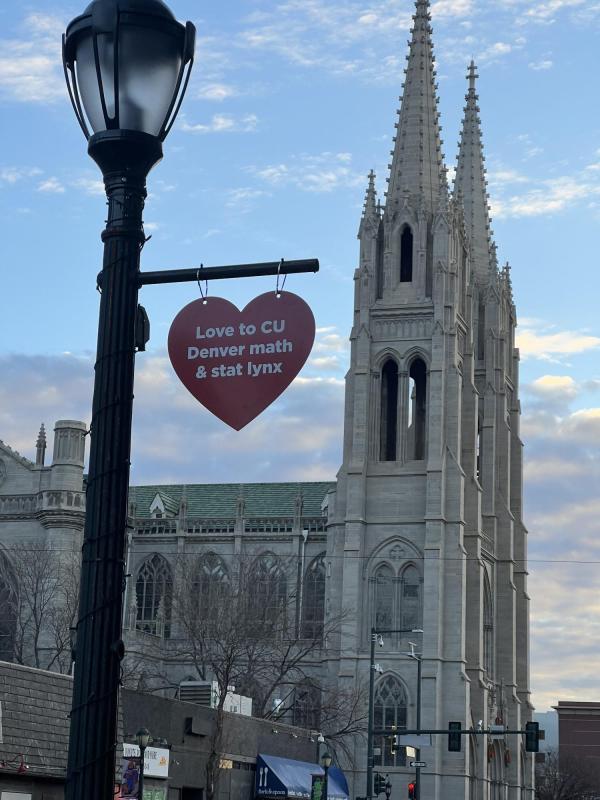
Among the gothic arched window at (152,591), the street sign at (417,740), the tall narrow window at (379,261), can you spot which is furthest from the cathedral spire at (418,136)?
the street sign at (417,740)

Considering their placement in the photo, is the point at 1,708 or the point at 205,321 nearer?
the point at 205,321

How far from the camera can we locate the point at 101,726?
7664mm

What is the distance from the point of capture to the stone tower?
81.8 metres

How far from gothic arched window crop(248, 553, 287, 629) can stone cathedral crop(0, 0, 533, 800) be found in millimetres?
346

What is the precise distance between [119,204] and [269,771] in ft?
142

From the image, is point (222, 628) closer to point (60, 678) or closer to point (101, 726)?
point (60, 678)

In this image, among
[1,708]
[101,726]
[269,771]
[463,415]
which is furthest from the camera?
[463,415]

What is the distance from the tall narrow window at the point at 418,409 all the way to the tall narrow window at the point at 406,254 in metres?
5.57

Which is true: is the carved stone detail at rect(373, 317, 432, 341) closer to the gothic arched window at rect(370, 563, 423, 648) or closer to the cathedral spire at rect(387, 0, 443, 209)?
the cathedral spire at rect(387, 0, 443, 209)

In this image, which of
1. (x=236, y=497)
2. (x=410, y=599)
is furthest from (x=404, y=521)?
(x=236, y=497)

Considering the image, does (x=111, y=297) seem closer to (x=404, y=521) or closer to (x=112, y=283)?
(x=112, y=283)

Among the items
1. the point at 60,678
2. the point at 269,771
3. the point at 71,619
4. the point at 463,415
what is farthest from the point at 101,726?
the point at 463,415

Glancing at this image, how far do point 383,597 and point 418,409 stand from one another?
15058mm

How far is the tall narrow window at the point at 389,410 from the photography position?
8769 centimetres
